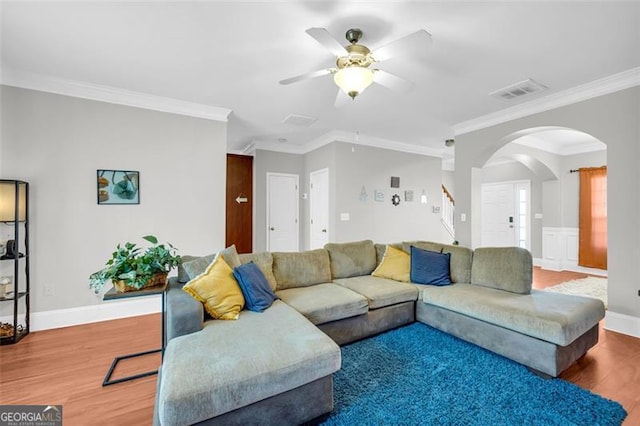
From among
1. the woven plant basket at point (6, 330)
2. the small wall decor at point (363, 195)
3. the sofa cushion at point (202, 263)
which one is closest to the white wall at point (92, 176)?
the woven plant basket at point (6, 330)

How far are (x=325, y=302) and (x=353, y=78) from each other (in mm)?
1873

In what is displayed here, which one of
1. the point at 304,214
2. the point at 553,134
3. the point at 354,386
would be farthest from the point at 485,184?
the point at 354,386

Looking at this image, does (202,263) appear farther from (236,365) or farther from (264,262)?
(236,365)

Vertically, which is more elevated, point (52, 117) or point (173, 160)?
point (52, 117)

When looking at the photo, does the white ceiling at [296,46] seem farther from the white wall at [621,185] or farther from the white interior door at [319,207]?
the white interior door at [319,207]

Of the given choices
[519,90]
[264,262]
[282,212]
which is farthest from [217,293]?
[519,90]

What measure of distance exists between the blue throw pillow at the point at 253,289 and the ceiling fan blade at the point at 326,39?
1832 millimetres

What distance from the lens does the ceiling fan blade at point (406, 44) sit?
179 cm

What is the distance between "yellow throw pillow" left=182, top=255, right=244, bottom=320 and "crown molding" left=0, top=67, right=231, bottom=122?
245 cm

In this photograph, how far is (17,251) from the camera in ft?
8.70

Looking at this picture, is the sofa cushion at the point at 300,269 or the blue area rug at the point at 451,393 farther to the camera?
the sofa cushion at the point at 300,269

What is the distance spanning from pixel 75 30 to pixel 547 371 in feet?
14.6

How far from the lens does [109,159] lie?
129 inches

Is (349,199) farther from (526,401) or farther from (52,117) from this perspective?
(52,117)
